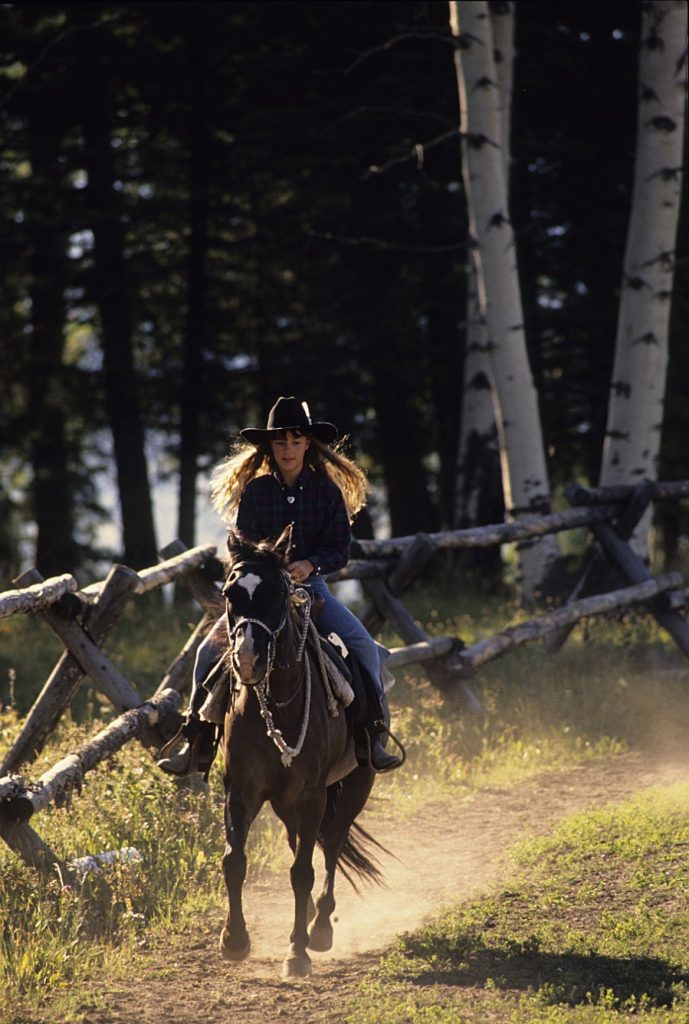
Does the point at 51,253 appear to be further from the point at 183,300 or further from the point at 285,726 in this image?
the point at 285,726

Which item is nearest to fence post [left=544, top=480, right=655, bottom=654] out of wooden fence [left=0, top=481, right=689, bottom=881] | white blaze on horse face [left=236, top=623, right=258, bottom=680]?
wooden fence [left=0, top=481, right=689, bottom=881]

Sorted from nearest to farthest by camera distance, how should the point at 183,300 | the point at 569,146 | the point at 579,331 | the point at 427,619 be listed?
the point at 427,619, the point at 569,146, the point at 579,331, the point at 183,300

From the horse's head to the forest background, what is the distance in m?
12.6

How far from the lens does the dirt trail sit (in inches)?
228

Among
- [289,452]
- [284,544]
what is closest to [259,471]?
[289,452]

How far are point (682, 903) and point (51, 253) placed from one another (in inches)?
647

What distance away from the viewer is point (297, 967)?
621 cm

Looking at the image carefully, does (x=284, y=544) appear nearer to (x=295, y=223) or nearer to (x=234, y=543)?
(x=234, y=543)

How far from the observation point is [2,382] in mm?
22344

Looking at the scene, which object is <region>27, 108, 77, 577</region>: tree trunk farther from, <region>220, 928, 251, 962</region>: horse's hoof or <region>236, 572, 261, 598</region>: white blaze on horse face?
<region>236, 572, 261, 598</region>: white blaze on horse face

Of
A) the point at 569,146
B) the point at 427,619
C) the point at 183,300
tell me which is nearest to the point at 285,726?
the point at 427,619

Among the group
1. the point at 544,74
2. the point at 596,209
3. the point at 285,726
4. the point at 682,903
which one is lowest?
the point at 682,903

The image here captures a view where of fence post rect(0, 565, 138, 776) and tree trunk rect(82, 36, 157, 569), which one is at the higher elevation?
tree trunk rect(82, 36, 157, 569)

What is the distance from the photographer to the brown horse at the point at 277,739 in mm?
5887
